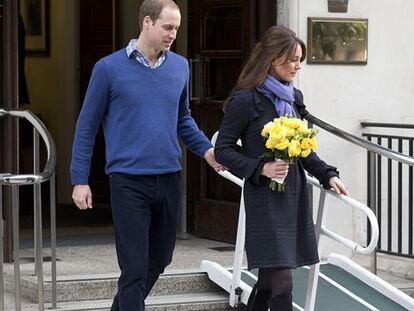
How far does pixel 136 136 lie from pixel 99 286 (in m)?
1.85

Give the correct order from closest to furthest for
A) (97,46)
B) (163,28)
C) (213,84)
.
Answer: (163,28)
(213,84)
(97,46)

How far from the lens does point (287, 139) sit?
17.1 feet

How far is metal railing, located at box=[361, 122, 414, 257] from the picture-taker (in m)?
7.98

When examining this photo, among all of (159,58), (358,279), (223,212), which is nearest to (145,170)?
(159,58)

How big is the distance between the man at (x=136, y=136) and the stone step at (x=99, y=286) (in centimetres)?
147

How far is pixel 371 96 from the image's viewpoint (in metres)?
8.42

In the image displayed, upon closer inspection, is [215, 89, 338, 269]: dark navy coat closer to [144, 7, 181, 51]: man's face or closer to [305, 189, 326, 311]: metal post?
[144, 7, 181, 51]: man's face

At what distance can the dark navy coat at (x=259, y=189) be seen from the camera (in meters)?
5.43

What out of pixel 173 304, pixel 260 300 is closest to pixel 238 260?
pixel 173 304

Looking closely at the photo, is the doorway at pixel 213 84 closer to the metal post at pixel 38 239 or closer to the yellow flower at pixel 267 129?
the metal post at pixel 38 239

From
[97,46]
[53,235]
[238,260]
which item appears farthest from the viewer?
[97,46]

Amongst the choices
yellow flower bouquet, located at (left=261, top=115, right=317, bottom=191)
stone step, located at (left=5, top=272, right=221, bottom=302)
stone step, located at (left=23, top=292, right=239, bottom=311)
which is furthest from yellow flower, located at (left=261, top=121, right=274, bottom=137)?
stone step, located at (left=5, top=272, right=221, bottom=302)

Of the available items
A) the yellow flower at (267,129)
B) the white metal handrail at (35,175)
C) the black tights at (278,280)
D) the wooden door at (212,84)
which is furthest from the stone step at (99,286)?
the yellow flower at (267,129)

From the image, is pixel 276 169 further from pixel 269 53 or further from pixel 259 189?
pixel 269 53
